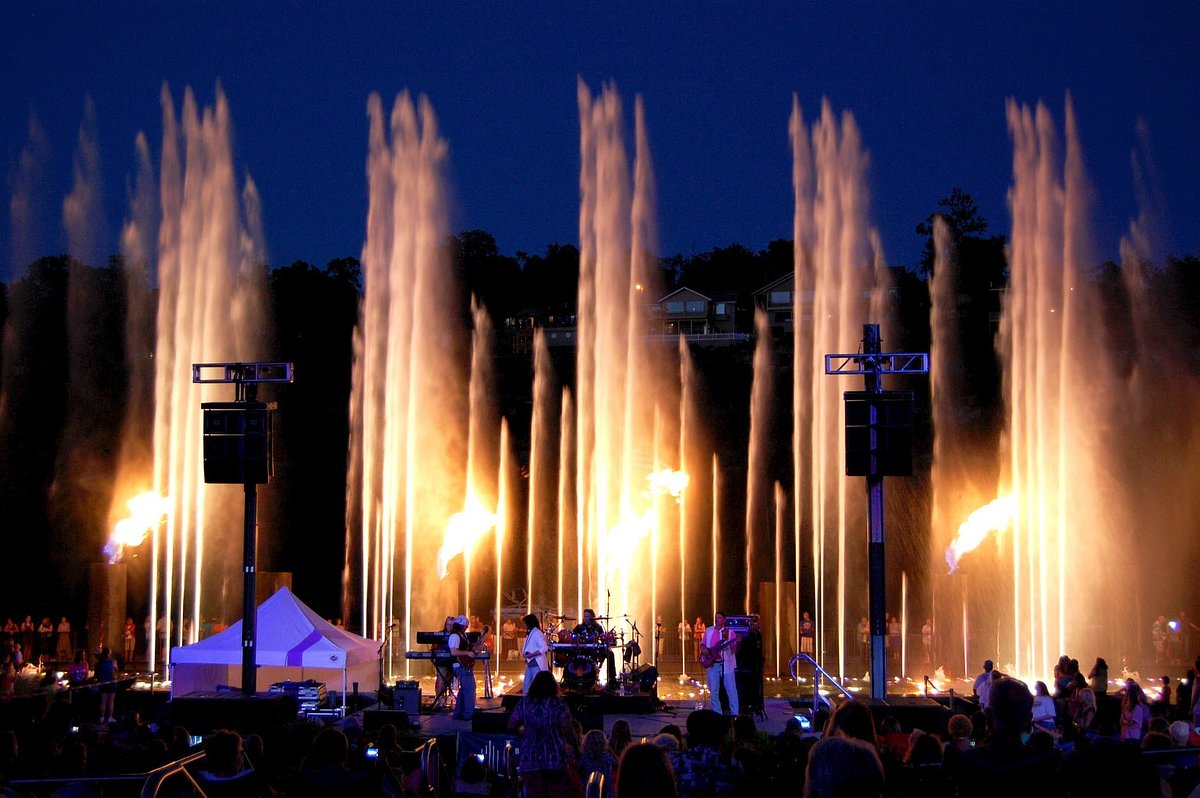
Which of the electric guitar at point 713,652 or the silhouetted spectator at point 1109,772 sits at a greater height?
the silhouetted spectator at point 1109,772

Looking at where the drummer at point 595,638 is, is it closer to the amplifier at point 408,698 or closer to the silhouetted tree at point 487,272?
the amplifier at point 408,698

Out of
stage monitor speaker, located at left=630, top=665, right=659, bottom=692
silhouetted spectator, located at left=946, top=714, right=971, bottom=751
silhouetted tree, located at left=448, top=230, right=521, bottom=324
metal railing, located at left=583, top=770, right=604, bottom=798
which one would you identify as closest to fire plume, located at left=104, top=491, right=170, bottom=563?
stage monitor speaker, located at left=630, top=665, right=659, bottom=692

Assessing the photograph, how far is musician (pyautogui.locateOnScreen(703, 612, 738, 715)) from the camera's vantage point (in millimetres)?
17266

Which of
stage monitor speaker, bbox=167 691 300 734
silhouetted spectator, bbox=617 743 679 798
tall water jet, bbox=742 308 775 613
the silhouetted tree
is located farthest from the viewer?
the silhouetted tree

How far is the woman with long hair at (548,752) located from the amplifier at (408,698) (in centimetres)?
941

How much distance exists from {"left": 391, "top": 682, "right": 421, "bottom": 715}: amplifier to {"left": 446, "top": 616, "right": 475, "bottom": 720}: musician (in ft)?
1.80

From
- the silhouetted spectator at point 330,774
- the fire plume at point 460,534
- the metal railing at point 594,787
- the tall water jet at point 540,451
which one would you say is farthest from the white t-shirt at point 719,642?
the tall water jet at point 540,451

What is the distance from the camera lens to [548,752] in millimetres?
8773

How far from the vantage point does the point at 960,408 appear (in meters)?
46.2

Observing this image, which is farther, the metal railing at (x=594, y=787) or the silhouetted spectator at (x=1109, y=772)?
the metal railing at (x=594, y=787)

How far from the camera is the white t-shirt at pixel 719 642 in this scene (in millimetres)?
17297

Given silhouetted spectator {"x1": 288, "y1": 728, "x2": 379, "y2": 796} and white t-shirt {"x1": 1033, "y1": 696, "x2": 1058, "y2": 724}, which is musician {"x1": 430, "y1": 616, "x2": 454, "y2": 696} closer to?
white t-shirt {"x1": 1033, "y1": 696, "x2": 1058, "y2": 724}

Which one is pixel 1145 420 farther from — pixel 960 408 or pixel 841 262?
pixel 841 262

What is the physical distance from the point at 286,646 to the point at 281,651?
10 centimetres
